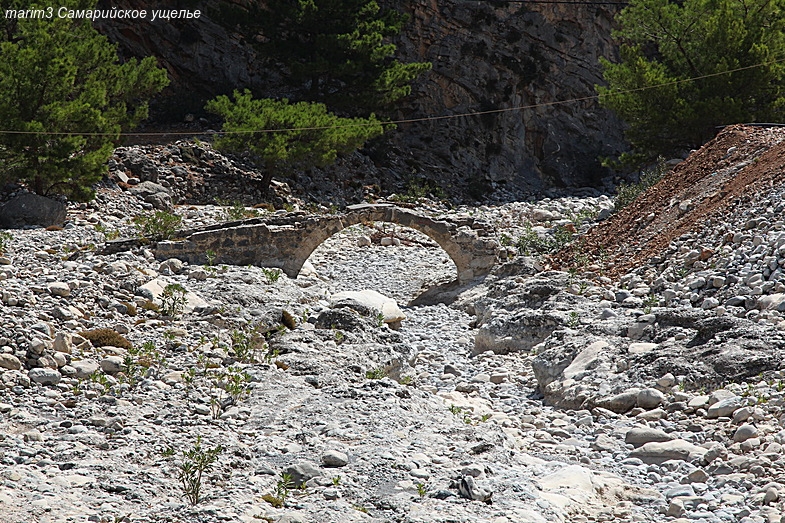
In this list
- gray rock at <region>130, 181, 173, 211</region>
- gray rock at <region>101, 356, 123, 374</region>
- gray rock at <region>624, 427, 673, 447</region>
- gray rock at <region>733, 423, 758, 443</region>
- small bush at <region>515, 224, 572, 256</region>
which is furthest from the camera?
gray rock at <region>130, 181, 173, 211</region>

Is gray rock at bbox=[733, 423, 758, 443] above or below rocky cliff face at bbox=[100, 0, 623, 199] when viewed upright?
below

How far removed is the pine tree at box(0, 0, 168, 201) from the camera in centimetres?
1747

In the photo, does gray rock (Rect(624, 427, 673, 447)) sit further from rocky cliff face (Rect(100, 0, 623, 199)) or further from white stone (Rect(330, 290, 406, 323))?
rocky cliff face (Rect(100, 0, 623, 199))

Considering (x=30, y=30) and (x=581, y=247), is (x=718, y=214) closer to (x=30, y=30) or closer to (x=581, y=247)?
(x=581, y=247)

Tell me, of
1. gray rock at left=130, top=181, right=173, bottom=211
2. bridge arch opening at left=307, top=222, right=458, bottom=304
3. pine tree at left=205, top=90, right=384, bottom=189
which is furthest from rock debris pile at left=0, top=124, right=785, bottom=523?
pine tree at left=205, top=90, right=384, bottom=189

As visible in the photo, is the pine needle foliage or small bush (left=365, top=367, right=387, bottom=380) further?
the pine needle foliage

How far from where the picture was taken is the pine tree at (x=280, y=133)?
71.6ft

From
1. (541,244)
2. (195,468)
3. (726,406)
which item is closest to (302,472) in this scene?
(195,468)

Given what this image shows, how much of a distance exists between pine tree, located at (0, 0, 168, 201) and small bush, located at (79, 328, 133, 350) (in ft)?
28.2

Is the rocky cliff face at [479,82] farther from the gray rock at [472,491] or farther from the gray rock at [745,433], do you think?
the gray rock at [472,491]

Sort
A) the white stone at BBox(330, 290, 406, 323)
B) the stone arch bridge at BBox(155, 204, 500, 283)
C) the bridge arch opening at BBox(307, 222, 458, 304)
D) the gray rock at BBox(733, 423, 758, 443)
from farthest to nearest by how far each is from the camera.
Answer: the bridge arch opening at BBox(307, 222, 458, 304) → the stone arch bridge at BBox(155, 204, 500, 283) → the white stone at BBox(330, 290, 406, 323) → the gray rock at BBox(733, 423, 758, 443)

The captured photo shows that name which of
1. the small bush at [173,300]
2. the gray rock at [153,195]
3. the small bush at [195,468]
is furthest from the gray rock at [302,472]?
the gray rock at [153,195]

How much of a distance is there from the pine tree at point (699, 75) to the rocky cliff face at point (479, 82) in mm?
6567

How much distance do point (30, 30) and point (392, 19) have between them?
1132 cm
